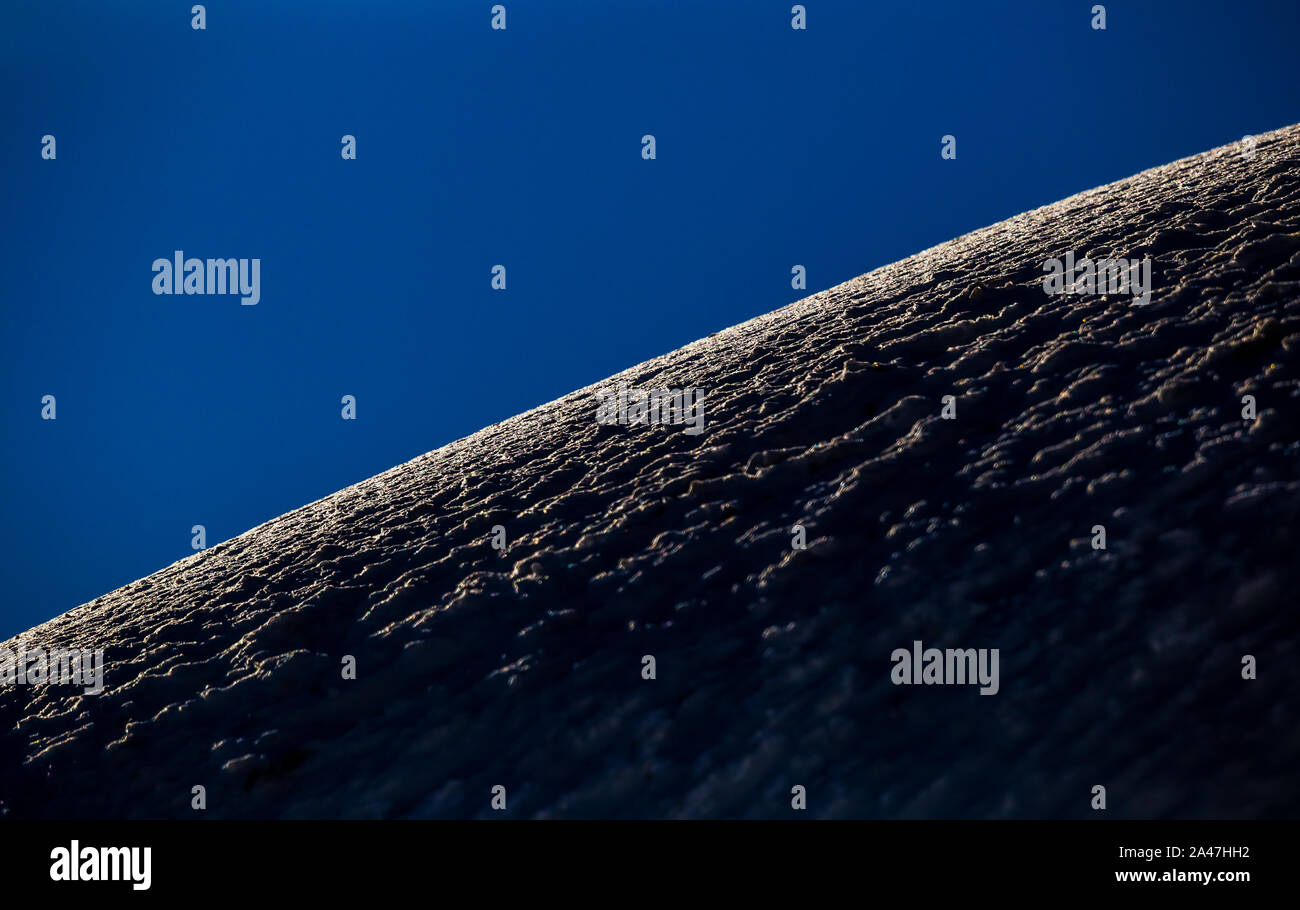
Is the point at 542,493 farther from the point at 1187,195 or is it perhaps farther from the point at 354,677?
the point at 1187,195

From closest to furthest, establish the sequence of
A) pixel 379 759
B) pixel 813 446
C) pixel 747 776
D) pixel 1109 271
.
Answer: pixel 747 776 → pixel 379 759 → pixel 813 446 → pixel 1109 271

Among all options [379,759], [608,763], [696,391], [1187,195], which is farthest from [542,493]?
[1187,195]

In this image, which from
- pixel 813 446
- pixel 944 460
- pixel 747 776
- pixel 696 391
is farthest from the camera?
pixel 696 391

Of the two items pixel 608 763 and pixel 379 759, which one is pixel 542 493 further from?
pixel 608 763

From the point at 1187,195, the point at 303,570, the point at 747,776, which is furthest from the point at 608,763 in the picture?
the point at 1187,195

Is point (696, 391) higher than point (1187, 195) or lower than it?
lower

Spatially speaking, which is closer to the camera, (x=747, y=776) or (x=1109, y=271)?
(x=747, y=776)
